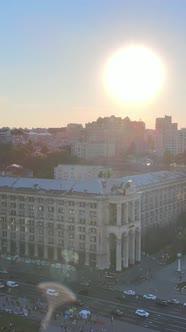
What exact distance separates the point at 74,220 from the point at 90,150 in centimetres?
7004

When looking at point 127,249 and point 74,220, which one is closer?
point 127,249

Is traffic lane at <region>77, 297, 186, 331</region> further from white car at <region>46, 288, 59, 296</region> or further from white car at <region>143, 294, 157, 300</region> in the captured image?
white car at <region>46, 288, 59, 296</region>

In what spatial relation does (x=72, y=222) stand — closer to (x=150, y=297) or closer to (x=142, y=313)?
(x=150, y=297)

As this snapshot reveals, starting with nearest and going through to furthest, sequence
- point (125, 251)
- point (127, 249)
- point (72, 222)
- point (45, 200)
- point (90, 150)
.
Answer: point (127, 249), point (125, 251), point (72, 222), point (45, 200), point (90, 150)

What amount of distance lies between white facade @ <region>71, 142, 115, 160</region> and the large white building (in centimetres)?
6329

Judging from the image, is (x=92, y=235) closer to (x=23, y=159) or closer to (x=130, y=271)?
(x=130, y=271)

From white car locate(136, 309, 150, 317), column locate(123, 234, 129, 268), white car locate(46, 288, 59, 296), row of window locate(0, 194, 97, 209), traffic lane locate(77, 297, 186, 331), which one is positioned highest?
row of window locate(0, 194, 97, 209)

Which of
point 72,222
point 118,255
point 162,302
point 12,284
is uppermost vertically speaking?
point 72,222

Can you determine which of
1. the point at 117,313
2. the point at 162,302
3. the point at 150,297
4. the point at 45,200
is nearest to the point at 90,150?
the point at 45,200

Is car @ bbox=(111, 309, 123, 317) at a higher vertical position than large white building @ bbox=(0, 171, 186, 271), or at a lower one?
lower

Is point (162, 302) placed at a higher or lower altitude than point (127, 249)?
lower

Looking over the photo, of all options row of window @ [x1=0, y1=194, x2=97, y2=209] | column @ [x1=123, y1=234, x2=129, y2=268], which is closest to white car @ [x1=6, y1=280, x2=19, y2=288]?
row of window @ [x1=0, y1=194, x2=97, y2=209]

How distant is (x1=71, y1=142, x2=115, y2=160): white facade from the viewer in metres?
111

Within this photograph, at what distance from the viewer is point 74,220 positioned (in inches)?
1704
